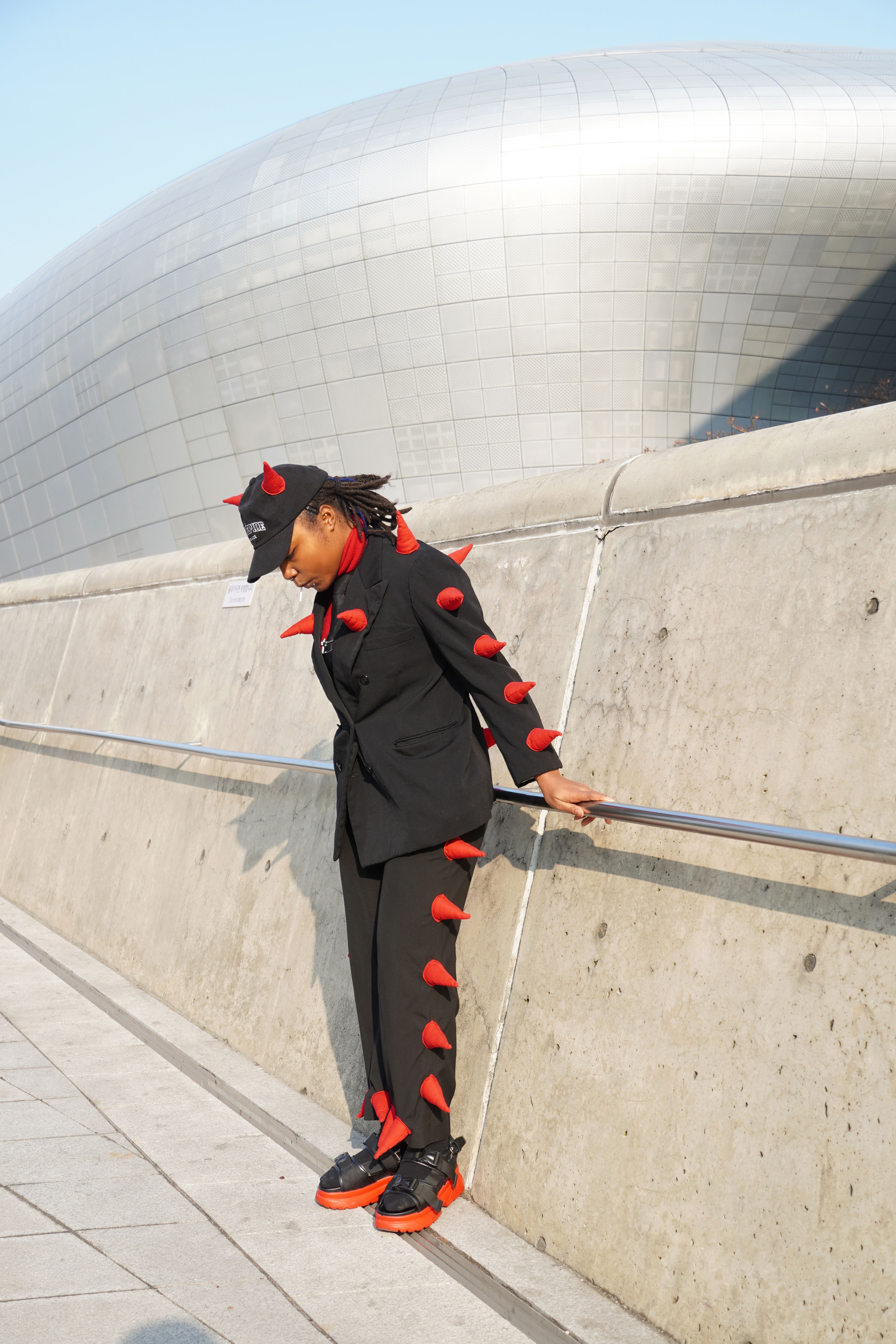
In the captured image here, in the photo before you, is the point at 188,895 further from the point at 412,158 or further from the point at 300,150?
the point at 300,150

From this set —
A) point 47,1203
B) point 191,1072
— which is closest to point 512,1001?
point 47,1203

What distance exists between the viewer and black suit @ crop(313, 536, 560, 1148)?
8.59ft

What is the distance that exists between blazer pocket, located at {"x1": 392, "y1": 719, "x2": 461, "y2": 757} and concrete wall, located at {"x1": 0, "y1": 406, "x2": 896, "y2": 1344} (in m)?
0.41

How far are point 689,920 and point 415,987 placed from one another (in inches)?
30.1

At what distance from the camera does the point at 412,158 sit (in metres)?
19.6

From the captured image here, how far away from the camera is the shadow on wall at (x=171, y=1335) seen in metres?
2.04

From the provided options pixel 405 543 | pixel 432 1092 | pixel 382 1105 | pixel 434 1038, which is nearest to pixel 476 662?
pixel 405 543

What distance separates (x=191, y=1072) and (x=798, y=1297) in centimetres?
255

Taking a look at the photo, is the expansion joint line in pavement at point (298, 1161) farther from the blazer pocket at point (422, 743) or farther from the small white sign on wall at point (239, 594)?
the small white sign on wall at point (239, 594)

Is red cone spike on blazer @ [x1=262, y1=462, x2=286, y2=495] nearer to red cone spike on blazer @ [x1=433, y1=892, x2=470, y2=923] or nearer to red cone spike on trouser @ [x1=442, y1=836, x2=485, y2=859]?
red cone spike on trouser @ [x1=442, y1=836, x2=485, y2=859]

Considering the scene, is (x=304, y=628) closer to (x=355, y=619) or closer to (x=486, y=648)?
(x=355, y=619)

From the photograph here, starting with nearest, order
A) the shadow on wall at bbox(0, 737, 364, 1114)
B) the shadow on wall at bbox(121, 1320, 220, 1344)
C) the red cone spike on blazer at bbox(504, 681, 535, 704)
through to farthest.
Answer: the shadow on wall at bbox(121, 1320, 220, 1344) → the red cone spike on blazer at bbox(504, 681, 535, 704) → the shadow on wall at bbox(0, 737, 364, 1114)

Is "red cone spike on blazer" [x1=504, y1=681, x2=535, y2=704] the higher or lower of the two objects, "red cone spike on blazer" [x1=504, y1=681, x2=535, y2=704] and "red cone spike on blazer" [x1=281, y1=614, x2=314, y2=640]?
the lower

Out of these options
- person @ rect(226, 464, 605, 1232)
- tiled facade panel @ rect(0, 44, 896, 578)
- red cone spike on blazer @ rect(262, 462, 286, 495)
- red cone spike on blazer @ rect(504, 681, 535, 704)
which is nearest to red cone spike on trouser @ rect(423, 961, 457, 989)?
person @ rect(226, 464, 605, 1232)
